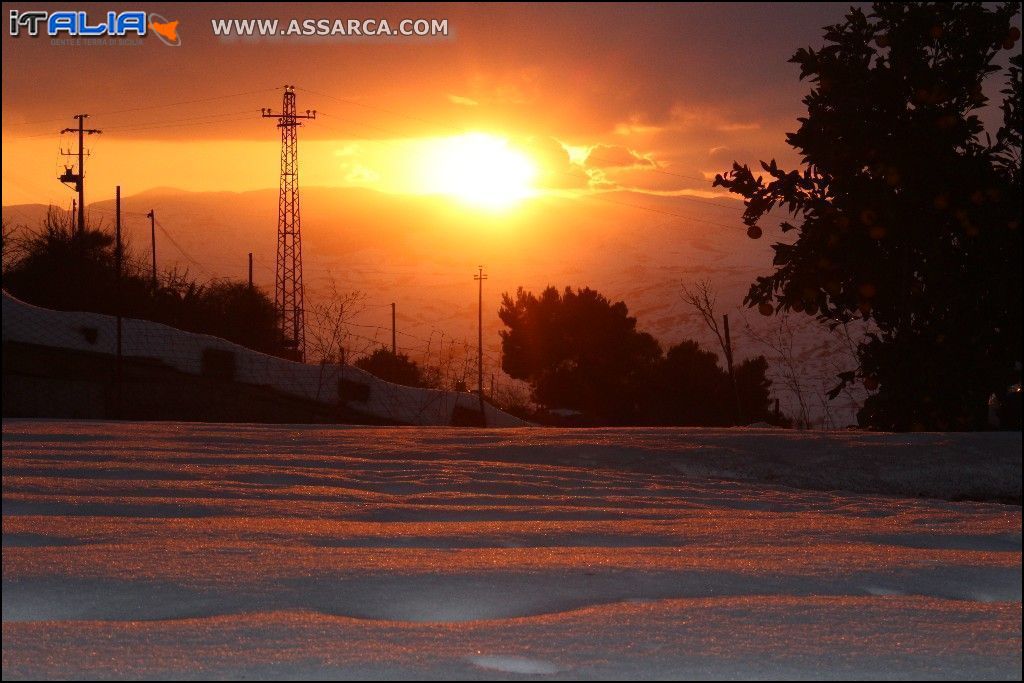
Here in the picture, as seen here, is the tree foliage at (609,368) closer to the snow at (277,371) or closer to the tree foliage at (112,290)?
the tree foliage at (112,290)

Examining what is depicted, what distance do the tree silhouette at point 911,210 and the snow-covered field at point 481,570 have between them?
82cm

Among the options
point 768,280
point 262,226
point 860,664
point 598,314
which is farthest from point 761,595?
point 262,226

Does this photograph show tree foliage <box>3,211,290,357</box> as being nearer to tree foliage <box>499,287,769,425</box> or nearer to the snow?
the snow

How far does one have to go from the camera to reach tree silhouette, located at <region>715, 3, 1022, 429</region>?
18.2 ft

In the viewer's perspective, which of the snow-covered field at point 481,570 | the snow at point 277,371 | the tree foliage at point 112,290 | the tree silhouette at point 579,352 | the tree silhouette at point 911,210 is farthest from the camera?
the tree silhouette at point 579,352

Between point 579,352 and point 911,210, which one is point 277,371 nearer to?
point 911,210

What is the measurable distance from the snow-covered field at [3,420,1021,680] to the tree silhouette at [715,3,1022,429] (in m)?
0.82

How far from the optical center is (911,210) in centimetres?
576

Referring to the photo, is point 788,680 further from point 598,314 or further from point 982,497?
point 598,314

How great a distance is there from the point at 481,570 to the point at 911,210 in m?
3.91

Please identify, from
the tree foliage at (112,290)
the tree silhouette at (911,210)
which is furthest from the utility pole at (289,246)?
the tree silhouette at (911,210)

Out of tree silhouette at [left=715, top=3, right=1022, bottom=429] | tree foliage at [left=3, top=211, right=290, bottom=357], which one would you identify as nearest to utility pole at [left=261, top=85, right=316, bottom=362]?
tree foliage at [left=3, top=211, right=290, bottom=357]

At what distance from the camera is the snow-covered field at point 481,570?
204cm

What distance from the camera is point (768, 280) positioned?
6.47 metres
